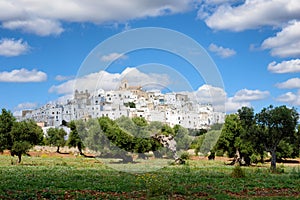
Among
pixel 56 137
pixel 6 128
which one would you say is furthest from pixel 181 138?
pixel 56 137

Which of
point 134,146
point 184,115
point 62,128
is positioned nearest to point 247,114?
point 134,146

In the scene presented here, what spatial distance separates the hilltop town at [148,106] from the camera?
82.0 ft

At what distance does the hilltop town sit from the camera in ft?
82.0

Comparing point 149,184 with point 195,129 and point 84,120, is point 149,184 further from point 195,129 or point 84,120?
point 84,120

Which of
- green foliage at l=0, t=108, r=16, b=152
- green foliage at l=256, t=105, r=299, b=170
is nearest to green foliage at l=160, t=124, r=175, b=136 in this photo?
green foliage at l=256, t=105, r=299, b=170

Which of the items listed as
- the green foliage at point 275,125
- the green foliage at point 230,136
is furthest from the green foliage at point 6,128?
the green foliage at point 275,125

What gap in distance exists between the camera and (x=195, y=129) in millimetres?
24922

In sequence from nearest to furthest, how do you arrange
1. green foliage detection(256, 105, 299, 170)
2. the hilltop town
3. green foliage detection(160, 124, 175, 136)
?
1. the hilltop town
2. green foliage detection(160, 124, 175, 136)
3. green foliage detection(256, 105, 299, 170)

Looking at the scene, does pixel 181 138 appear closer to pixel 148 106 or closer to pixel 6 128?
pixel 148 106

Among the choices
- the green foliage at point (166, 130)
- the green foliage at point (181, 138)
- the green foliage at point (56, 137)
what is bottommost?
the green foliage at point (181, 138)

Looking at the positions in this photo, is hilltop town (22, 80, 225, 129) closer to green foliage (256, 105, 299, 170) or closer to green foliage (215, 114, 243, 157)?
green foliage (256, 105, 299, 170)

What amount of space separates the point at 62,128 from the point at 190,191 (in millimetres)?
90011

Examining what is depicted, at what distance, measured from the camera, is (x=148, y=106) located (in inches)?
1057

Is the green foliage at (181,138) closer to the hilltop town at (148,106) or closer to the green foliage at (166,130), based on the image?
the hilltop town at (148,106)
